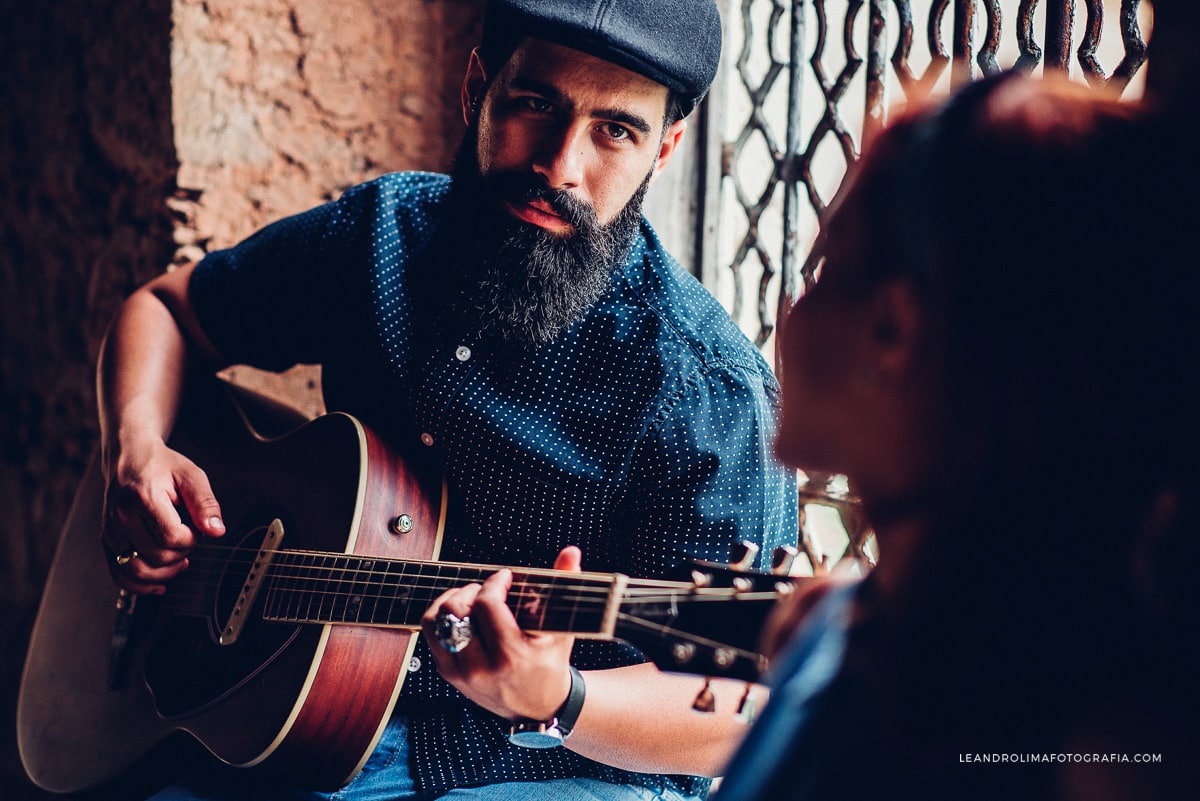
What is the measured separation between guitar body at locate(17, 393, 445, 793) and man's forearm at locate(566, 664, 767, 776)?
0.97 ft

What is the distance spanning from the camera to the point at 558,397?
1.46 m

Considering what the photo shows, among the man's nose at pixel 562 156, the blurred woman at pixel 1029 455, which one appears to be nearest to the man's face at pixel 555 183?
the man's nose at pixel 562 156

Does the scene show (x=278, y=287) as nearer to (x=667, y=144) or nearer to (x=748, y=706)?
(x=667, y=144)

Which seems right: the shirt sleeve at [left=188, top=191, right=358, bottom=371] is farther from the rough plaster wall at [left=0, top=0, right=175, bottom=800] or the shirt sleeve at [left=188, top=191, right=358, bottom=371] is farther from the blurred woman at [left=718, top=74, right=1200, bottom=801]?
the blurred woman at [left=718, top=74, right=1200, bottom=801]

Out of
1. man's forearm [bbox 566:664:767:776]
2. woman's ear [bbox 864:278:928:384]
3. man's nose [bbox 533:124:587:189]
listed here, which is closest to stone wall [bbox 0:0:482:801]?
man's nose [bbox 533:124:587:189]

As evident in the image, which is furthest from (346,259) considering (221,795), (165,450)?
(221,795)

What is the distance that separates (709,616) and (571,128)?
2.75 ft

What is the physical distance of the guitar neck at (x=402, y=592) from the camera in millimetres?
959

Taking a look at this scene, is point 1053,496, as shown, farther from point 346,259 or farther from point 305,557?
point 346,259

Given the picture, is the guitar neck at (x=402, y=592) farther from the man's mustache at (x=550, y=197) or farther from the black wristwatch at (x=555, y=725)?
the man's mustache at (x=550, y=197)

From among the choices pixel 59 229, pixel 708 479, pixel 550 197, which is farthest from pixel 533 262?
pixel 59 229

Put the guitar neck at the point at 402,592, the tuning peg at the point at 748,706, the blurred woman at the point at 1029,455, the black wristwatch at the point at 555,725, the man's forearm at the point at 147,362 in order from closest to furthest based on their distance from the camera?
the blurred woman at the point at 1029,455 < the tuning peg at the point at 748,706 < the guitar neck at the point at 402,592 < the black wristwatch at the point at 555,725 < the man's forearm at the point at 147,362

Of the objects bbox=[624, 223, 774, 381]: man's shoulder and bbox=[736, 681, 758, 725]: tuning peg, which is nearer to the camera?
bbox=[736, 681, 758, 725]: tuning peg

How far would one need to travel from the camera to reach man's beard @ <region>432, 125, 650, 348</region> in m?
1.45
